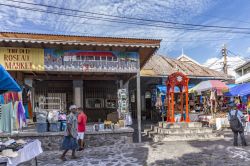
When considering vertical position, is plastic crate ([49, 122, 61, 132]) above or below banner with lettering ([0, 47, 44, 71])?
below

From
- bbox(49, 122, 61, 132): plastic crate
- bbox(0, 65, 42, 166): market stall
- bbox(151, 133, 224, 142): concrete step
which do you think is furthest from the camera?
bbox(151, 133, 224, 142): concrete step

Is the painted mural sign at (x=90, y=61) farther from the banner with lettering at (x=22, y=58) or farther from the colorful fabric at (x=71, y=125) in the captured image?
the colorful fabric at (x=71, y=125)

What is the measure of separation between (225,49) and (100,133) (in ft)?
97.0

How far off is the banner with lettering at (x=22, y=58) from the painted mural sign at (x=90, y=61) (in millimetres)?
272

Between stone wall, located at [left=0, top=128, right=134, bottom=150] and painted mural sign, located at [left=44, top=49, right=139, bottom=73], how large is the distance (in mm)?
2617

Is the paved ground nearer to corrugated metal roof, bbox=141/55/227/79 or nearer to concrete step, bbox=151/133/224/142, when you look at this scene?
concrete step, bbox=151/133/224/142

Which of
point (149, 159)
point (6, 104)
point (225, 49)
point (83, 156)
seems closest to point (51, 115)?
point (6, 104)

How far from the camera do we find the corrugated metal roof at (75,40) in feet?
33.0

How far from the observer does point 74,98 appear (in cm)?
1633

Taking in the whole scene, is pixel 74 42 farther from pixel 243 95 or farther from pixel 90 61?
pixel 243 95

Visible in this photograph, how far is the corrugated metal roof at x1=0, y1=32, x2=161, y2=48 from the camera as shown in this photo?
10.1 meters

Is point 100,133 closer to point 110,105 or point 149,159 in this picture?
point 149,159

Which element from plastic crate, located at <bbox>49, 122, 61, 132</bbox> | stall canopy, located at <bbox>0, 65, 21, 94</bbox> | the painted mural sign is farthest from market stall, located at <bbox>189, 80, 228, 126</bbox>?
stall canopy, located at <bbox>0, 65, 21, 94</bbox>

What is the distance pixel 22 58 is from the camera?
420 inches
